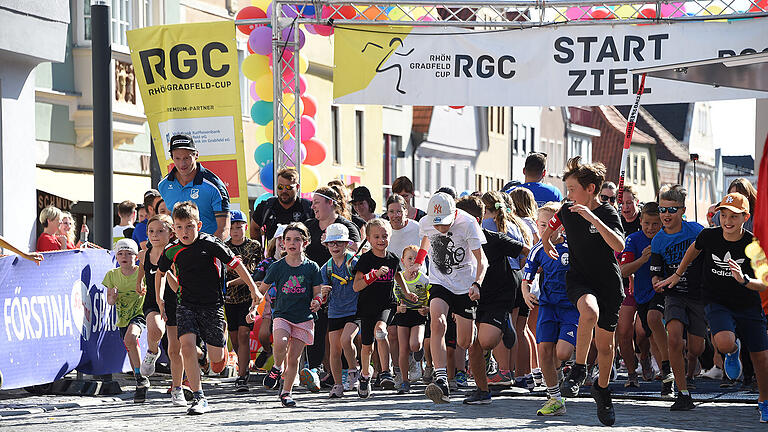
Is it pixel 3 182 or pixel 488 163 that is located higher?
pixel 488 163

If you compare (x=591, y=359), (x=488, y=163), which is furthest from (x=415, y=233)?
(x=488, y=163)

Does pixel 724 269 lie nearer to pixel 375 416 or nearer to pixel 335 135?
pixel 375 416

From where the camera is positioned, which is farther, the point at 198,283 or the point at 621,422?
the point at 198,283

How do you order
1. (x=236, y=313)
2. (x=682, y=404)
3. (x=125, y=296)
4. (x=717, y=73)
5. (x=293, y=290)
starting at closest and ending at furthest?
(x=682, y=404), (x=293, y=290), (x=125, y=296), (x=236, y=313), (x=717, y=73)

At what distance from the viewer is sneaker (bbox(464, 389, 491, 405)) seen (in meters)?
10.9

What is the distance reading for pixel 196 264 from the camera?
10.6 metres

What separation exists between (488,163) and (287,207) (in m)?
48.0

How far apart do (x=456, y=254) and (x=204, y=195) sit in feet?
7.28

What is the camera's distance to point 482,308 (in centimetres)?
1129

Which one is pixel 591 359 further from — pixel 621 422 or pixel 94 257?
pixel 94 257

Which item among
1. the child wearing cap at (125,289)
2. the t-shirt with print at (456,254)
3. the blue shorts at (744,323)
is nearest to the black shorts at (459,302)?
the t-shirt with print at (456,254)

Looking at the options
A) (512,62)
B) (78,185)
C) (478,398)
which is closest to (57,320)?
(478,398)

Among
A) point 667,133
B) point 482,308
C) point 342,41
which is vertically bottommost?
point 482,308

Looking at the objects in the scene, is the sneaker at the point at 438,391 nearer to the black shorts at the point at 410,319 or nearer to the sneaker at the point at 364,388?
the sneaker at the point at 364,388
